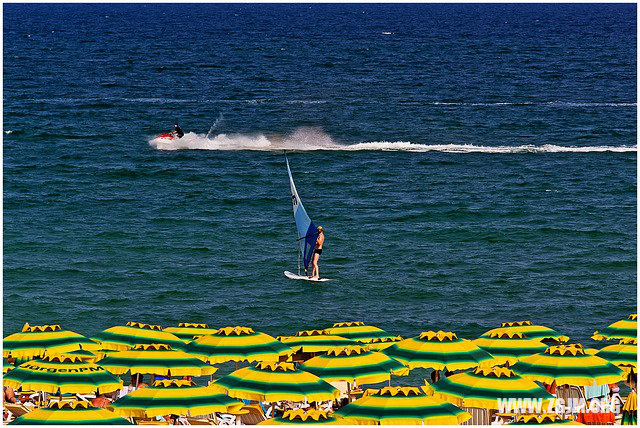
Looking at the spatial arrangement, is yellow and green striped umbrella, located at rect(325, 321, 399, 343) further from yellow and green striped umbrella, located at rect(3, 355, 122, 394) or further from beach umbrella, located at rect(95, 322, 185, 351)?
yellow and green striped umbrella, located at rect(3, 355, 122, 394)

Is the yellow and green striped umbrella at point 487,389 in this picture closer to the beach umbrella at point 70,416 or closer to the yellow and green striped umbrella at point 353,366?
the yellow and green striped umbrella at point 353,366

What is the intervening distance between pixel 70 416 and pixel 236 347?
7.91 meters

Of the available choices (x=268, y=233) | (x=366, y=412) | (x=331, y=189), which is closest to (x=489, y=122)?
(x=331, y=189)

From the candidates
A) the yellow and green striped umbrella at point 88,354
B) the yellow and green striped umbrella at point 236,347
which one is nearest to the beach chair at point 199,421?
the yellow and green striped umbrella at point 236,347

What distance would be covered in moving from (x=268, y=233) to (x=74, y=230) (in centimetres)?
889

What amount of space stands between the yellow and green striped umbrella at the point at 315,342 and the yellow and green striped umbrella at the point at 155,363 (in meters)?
2.86

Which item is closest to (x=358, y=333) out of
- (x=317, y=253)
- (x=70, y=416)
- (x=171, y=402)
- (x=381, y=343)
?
(x=381, y=343)

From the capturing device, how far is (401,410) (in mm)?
19516

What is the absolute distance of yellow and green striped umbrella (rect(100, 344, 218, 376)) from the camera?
2445cm

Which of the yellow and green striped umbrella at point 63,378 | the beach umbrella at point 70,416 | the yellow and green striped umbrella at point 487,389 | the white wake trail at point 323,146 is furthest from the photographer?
the white wake trail at point 323,146

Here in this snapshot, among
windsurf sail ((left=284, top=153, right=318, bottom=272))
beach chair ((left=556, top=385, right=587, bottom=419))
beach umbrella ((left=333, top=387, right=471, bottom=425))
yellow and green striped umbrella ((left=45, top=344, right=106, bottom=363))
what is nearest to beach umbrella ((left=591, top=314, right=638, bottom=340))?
beach chair ((left=556, top=385, right=587, bottom=419))

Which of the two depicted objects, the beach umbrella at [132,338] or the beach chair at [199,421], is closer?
the beach chair at [199,421]

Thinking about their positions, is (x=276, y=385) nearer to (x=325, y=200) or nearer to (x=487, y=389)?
(x=487, y=389)

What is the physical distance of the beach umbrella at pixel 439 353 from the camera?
2517 cm
